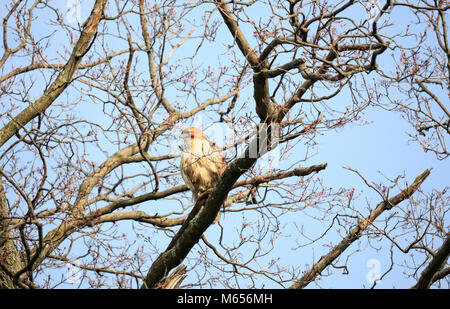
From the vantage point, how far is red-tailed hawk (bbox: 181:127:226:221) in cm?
653

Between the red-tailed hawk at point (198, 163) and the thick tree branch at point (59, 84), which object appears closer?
the red-tailed hawk at point (198, 163)

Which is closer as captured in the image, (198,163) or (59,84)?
(198,163)

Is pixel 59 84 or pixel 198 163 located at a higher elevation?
pixel 59 84

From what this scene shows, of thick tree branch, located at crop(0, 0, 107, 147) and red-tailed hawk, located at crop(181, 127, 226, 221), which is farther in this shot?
thick tree branch, located at crop(0, 0, 107, 147)

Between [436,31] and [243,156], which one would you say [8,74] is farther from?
[436,31]

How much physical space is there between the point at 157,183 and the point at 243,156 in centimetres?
225

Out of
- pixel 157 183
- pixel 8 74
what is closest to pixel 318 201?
pixel 157 183

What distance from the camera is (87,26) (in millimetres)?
6945

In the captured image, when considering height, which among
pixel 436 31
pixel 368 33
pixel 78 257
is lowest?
pixel 78 257

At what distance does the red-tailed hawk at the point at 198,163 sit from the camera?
6531 millimetres

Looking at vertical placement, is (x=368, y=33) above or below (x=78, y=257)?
above

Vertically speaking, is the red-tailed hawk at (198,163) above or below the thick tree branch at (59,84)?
below

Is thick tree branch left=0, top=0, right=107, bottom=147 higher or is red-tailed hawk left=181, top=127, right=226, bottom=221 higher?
thick tree branch left=0, top=0, right=107, bottom=147

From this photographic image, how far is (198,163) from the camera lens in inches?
263
